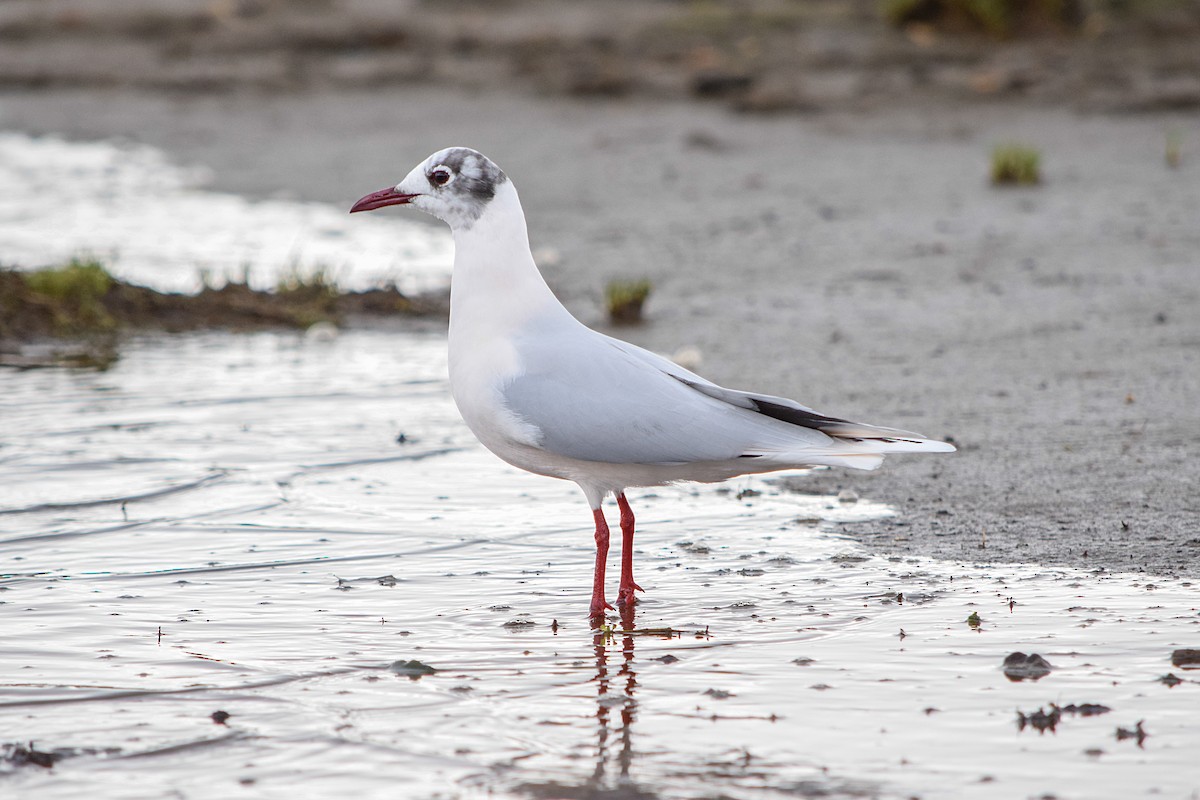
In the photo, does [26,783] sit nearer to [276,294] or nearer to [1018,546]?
[1018,546]

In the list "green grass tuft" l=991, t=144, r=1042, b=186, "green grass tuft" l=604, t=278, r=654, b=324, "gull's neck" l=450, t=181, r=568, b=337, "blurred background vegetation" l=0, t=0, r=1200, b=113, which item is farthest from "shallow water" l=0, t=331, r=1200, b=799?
"blurred background vegetation" l=0, t=0, r=1200, b=113

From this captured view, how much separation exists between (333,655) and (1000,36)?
1593cm

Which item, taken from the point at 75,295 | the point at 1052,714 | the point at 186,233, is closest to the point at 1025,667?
the point at 1052,714

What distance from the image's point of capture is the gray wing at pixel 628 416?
195 inches

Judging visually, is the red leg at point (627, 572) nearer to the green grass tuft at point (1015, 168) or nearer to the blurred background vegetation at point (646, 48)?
the green grass tuft at point (1015, 168)

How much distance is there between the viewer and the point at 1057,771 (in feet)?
12.2

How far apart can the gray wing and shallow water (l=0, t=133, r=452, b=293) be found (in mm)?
5596

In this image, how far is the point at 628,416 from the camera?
4969 mm

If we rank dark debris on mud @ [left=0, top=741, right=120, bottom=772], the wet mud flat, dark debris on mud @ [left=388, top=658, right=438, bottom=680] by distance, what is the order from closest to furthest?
1. dark debris on mud @ [left=0, top=741, right=120, bottom=772]
2. dark debris on mud @ [left=388, top=658, right=438, bottom=680]
3. the wet mud flat

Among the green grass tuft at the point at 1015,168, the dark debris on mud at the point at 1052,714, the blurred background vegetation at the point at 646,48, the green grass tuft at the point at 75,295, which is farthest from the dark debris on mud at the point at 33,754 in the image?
the blurred background vegetation at the point at 646,48

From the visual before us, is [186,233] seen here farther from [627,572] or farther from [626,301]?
[627,572]

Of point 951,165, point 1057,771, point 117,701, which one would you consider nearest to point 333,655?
point 117,701

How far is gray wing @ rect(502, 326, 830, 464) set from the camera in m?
4.95

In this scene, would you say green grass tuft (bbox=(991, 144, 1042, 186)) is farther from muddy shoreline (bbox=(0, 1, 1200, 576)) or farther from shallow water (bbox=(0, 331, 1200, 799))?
→ shallow water (bbox=(0, 331, 1200, 799))
